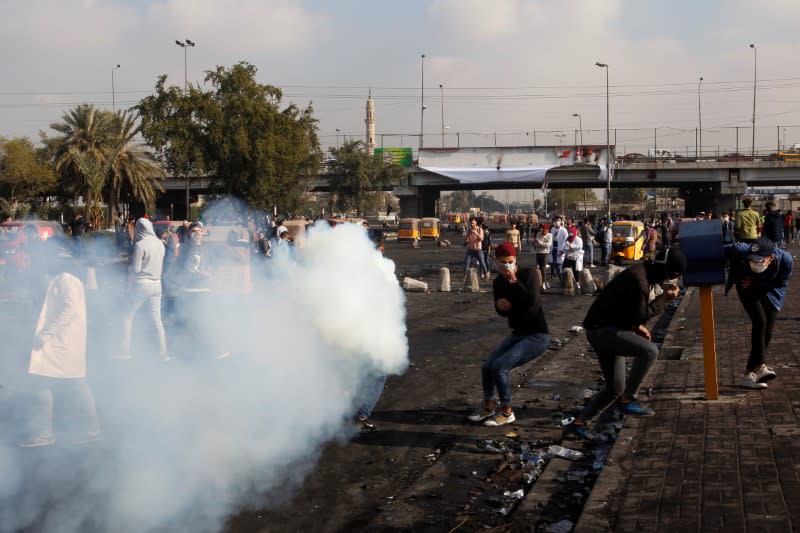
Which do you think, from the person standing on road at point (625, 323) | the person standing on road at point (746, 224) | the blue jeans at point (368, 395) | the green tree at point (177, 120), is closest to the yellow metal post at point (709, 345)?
the person standing on road at point (625, 323)

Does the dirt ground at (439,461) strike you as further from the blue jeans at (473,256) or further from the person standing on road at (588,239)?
the person standing on road at (588,239)

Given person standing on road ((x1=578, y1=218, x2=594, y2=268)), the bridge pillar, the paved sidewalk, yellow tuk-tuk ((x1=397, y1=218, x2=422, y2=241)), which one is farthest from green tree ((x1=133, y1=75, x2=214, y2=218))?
the bridge pillar

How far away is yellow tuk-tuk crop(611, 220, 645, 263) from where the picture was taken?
109 ft

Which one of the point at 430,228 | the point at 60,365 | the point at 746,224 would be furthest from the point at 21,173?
the point at 60,365

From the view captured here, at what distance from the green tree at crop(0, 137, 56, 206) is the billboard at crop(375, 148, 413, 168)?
87.5 feet

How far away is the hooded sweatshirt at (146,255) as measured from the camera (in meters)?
10.3

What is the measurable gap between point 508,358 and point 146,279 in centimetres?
506

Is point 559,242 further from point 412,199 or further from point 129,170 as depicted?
point 412,199

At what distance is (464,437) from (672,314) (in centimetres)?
1018

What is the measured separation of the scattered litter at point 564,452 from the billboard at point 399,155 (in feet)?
209

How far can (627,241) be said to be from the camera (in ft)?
111

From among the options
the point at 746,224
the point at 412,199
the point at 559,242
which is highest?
the point at 412,199

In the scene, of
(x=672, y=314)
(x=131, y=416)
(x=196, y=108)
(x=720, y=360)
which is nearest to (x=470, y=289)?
(x=672, y=314)

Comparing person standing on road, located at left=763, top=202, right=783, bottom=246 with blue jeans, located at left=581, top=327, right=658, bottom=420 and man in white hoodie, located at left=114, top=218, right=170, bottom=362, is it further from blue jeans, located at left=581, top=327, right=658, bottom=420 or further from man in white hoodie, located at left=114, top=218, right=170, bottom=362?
man in white hoodie, located at left=114, top=218, right=170, bottom=362
